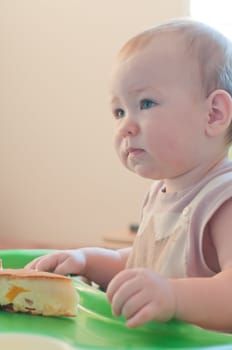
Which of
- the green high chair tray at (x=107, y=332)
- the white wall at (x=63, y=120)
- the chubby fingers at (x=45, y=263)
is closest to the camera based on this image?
the green high chair tray at (x=107, y=332)

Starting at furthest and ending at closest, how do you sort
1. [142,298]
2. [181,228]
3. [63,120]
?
[63,120], [181,228], [142,298]

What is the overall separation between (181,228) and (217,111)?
0.12 m

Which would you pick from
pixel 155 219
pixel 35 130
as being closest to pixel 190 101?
pixel 155 219

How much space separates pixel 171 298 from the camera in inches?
20.8

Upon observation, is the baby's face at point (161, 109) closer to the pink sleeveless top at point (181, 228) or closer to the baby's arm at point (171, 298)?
the pink sleeveless top at point (181, 228)

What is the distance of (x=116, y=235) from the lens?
7.32ft

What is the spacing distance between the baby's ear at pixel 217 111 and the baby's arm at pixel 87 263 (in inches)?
8.4

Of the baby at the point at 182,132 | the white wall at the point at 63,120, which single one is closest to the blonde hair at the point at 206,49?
the baby at the point at 182,132

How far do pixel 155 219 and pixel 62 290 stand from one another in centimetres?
19

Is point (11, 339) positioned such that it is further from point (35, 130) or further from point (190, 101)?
point (35, 130)

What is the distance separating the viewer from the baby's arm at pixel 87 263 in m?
0.75

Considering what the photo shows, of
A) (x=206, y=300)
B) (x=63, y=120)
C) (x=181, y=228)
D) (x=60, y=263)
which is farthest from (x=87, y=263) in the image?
(x=63, y=120)

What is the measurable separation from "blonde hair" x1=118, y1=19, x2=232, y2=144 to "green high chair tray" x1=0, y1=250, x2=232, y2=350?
234 millimetres

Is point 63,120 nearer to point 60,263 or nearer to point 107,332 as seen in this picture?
point 60,263
